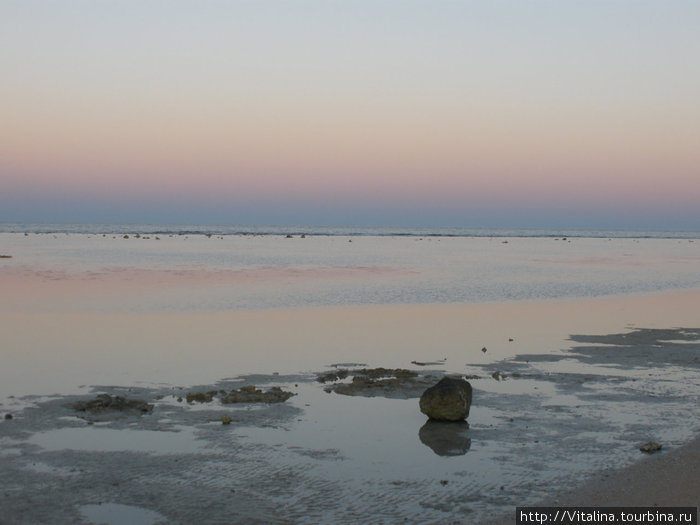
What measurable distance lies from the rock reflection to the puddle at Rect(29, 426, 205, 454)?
11.2ft

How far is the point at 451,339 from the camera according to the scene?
68.7ft

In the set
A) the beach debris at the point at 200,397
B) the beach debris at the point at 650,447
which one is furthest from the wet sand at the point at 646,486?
the beach debris at the point at 200,397

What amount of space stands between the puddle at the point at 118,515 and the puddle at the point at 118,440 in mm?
1957

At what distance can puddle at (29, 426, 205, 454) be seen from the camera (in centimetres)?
1065

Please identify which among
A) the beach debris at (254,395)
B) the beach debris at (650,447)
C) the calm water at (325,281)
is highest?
the calm water at (325,281)

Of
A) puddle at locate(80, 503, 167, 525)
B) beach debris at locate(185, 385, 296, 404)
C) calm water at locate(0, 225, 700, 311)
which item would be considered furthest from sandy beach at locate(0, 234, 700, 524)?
calm water at locate(0, 225, 700, 311)

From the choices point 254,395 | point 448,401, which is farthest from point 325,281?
point 448,401

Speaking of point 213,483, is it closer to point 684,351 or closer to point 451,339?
point 451,339

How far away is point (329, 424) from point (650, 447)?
489 cm

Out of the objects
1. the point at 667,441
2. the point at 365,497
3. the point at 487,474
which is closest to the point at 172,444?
the point at 365,497

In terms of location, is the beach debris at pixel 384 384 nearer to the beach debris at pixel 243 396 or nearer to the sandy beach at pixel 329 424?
the sandy beach at pixel 329 424

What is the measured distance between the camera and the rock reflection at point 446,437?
11.0 meters

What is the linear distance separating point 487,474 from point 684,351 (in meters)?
11.6

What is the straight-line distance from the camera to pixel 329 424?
12211 mm
